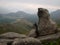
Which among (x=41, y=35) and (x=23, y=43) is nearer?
(x=23, y=43)

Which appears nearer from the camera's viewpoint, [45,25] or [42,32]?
[42,32]

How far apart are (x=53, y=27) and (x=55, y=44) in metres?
7.45

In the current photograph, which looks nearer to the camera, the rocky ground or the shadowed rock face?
the rocky ground

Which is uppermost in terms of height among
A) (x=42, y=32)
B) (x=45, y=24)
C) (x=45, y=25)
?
(x=45, y=24)

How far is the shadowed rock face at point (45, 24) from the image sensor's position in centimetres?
3105

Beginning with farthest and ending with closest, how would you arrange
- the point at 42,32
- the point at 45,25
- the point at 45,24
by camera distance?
the point at 45,24
the point at 45,25
the point at 42,32

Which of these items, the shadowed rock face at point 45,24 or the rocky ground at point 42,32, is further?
the shadowed rock face at point 45,24

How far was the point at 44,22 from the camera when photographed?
32.0m

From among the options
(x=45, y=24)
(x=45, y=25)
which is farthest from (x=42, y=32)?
(x=45, y=24)

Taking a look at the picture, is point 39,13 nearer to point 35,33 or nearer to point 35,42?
point 35,33

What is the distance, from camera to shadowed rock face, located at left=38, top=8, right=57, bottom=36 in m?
31.0

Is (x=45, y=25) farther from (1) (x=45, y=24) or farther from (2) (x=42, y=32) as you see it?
(2) (x=42, y=32)

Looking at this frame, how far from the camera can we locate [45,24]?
31.6 metres

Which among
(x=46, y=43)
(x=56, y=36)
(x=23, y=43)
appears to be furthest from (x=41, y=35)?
(x=23, y=43)
